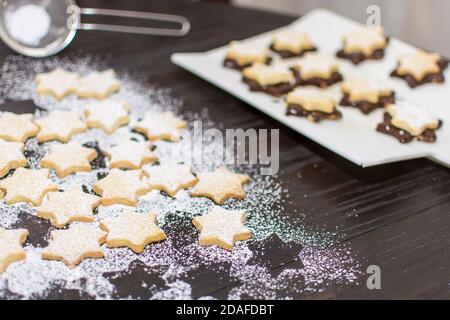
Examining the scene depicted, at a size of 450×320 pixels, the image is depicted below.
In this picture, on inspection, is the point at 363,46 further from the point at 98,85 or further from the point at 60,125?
the point at 60,125

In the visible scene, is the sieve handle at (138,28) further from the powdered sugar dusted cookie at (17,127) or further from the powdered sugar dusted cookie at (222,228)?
the powdered sugar dusted cookie at (222,228)

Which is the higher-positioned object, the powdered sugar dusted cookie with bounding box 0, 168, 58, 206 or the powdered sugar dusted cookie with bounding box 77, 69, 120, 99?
Answer: the powdered sugar dusted cookie with bounding box 77, 69, 120, 99

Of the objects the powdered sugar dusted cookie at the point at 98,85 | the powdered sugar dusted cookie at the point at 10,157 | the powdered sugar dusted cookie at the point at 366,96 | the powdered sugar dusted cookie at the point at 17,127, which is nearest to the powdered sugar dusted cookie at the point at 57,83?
the powdered sugar dusted cookie at the point at 98,85

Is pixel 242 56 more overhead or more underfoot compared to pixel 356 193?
more overhead

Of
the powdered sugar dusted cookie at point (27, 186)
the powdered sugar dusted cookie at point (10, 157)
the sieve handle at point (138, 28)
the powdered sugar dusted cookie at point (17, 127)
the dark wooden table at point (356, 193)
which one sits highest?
the sieve handle at point (138, 28)

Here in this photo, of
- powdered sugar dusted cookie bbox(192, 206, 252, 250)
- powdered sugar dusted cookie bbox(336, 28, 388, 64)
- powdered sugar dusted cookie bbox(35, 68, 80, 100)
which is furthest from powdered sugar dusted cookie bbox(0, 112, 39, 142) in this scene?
powdered sugar dusted cookie bbox(336, 28, 388, 64)

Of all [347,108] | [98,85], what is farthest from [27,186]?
[347,108]

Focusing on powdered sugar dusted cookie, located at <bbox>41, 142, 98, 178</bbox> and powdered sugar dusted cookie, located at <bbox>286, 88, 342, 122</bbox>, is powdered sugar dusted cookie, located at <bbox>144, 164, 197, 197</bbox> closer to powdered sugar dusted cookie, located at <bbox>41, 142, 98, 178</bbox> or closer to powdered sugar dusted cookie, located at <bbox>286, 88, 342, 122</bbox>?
powdered sugar dusted cookie, located at <bbox>41, 142, 98, 178</bbox>
